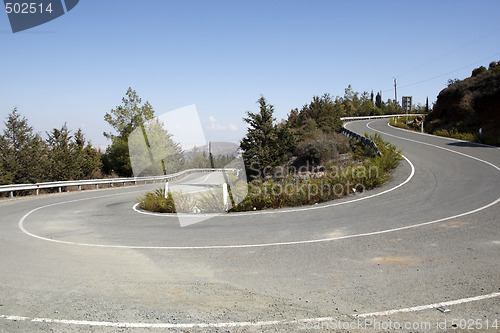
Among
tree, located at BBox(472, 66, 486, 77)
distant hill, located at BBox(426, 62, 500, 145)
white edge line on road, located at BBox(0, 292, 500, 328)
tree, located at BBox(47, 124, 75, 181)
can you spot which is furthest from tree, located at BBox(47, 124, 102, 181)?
tree, located at BBox(472, 66, 486, 77)

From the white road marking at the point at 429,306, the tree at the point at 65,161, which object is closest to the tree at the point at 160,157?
the tree at the point at 65,161

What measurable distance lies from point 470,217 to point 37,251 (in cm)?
1136

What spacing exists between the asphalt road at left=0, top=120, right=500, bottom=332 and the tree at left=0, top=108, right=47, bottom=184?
604 inches

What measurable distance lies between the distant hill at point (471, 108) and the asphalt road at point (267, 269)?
71.8ft

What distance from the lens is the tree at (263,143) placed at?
27.9 metres

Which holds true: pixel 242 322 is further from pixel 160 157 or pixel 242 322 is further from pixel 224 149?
pixel 160 157

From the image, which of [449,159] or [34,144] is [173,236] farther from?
[34,144]

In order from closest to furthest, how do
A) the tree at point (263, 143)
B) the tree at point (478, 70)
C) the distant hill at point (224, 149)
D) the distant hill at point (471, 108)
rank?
the distant hill at point (224, 149), the tree at point (263, 143), the distant hill at point (471, 108), the tree at point (478, 70)

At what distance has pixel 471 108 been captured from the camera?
34.6 meters

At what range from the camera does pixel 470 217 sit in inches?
367

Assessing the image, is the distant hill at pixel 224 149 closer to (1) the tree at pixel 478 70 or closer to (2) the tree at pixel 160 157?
(2) the tree at pixel 160 157

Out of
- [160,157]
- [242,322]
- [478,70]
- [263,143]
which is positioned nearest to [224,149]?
[263,143]

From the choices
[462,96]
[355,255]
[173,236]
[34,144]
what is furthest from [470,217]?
[462,96]

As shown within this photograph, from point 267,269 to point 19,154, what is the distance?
2649 centimetres
